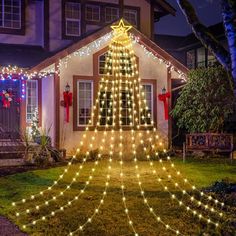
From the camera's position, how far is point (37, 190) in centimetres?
977

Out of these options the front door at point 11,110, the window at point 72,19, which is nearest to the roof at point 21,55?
the front door at point 11,110

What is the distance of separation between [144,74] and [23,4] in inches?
231

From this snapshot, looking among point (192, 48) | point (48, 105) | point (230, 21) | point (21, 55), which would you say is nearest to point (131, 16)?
point (21, 55)

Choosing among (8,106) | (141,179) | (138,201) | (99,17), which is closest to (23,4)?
(99,17)

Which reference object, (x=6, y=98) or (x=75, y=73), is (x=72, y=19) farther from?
(x=6, y=98)

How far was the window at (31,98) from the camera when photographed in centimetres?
1789

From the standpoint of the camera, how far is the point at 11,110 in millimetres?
17422

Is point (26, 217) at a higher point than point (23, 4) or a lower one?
lower

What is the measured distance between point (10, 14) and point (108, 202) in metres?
12.4

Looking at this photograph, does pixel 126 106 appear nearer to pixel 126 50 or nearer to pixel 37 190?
pixel 126 50

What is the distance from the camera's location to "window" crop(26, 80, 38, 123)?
17.9m

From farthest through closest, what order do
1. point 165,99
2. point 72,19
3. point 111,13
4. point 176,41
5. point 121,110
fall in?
point 176,41 → point 111,13 → point 72,19 → point 165,99 → point 121,110

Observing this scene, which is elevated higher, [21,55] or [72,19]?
[72,19]

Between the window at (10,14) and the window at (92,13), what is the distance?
9.53ft
